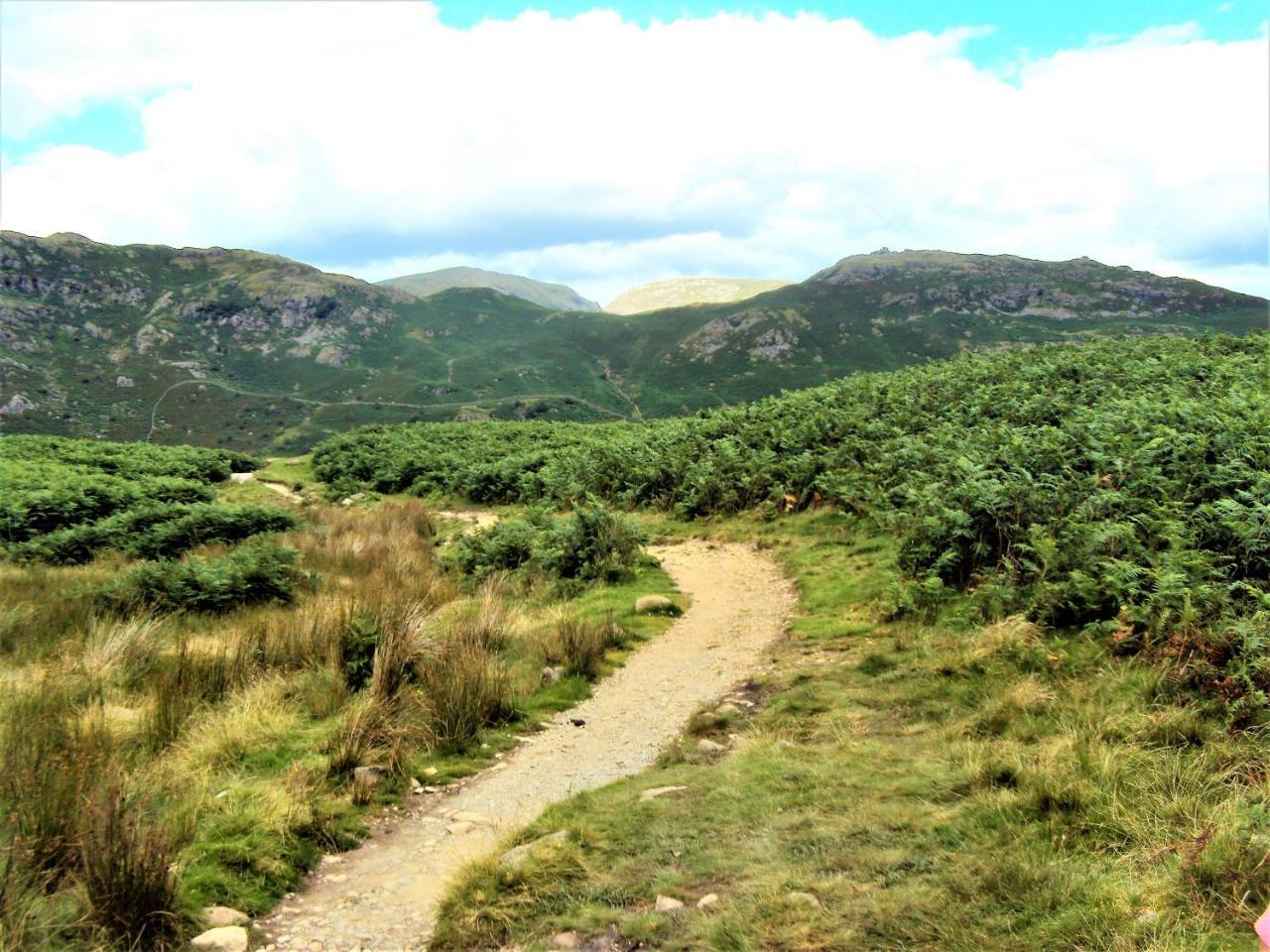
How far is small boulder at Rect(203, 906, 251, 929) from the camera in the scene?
4514mm

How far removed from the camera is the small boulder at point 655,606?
1233cm

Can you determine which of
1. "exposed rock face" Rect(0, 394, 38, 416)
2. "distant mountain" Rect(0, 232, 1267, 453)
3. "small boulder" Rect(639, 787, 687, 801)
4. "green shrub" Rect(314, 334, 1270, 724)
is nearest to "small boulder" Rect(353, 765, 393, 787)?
"small boulder" Rect(639, 787, 687, 801)

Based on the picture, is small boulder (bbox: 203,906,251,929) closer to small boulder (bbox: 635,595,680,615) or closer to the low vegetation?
the low vegetation

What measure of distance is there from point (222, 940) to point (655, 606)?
28.0 feet

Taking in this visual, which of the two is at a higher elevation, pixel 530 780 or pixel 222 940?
pixel 222 940

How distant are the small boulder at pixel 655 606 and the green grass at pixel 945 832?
5021 millimetres

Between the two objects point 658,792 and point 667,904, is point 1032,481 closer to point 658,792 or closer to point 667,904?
point 658,792

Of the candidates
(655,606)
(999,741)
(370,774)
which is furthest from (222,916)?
(655,606)

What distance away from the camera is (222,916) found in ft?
15.0

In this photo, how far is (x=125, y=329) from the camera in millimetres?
137250

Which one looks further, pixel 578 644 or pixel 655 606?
pixel 655 606

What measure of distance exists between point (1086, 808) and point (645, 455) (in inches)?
767

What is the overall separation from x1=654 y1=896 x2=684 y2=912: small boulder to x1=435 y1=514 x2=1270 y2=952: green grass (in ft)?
0.24

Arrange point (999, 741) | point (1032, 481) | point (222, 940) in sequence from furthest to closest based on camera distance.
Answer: point (1032, 481) < point (999, 741) < point (222, 940)
